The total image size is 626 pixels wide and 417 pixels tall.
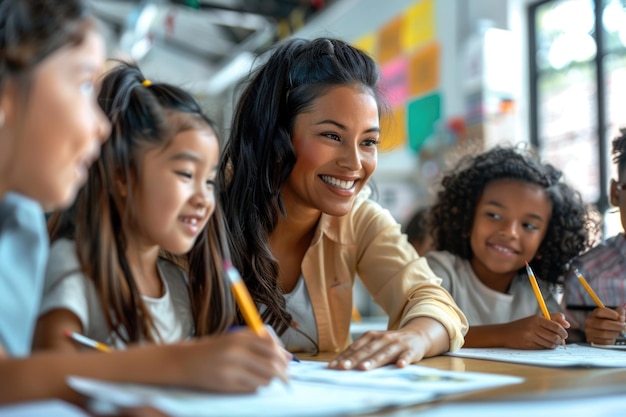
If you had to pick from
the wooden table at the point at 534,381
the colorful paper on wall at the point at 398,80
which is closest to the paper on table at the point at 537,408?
the wooden table at the point at 534,381

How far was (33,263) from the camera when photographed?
26.9 inches

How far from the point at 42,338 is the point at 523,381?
1.75ft

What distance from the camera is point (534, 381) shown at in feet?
2.74

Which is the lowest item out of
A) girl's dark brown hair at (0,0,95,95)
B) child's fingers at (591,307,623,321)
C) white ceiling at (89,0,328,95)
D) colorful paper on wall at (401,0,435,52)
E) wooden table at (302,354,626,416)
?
wooden table at (302,354,626,416)

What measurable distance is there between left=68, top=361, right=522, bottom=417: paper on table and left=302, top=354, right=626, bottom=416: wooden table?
2 cm

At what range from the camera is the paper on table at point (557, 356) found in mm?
1008

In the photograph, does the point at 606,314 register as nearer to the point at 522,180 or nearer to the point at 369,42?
the point at 522,180

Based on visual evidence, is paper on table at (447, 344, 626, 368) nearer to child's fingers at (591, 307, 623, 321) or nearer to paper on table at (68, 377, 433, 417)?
child's fingers at (591, 307, 623, 321)

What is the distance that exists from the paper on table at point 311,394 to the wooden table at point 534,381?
2cm

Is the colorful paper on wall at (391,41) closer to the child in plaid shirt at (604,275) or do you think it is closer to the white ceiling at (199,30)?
the white ceiling at (199,30)

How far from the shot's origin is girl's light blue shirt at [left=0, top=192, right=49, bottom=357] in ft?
2.16

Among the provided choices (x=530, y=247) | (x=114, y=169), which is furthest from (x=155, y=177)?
(x=530, y=247)

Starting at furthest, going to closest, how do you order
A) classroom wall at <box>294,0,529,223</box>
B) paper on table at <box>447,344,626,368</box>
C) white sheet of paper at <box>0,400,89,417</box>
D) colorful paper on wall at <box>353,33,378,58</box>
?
1. colorful paper on wall at <box>353,33,378,58</box>
2. classroom wall at <box>294,0,529,223</box>
3. paper on table at <box>447,344,626,368</box>
4. white sheet of paper at <box>0,400,89,417</box>

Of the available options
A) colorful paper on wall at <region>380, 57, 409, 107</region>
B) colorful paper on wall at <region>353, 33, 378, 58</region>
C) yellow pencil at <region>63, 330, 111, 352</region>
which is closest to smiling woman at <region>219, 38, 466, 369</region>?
yellow pencil at <region>63, 330, 111, 352</region>
